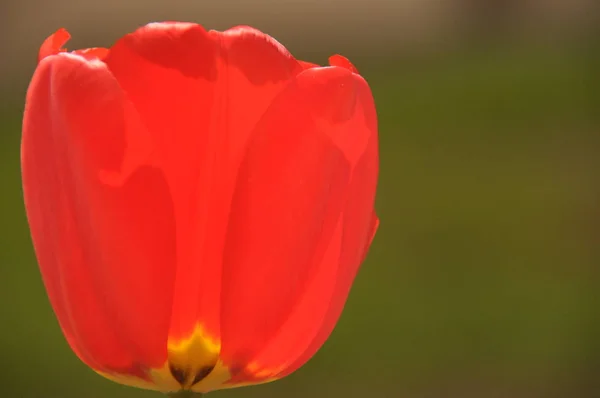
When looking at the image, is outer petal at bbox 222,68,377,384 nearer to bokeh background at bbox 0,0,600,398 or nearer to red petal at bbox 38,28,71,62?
red petal at bbox 38,28,71,62

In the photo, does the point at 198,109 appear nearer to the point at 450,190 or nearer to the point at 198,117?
the point at 198,117

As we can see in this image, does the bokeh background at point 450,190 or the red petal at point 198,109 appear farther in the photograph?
the bokeh background at point 450,190

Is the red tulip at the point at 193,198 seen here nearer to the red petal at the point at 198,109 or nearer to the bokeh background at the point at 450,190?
the red petal at the point at 198,109

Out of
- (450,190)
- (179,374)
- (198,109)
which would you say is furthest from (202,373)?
(450,190)

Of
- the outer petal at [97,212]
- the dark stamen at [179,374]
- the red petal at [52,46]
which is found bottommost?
the dark stamen at [179,374]

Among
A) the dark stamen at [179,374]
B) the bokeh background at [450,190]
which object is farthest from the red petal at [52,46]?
the bokeh background at [450,190]

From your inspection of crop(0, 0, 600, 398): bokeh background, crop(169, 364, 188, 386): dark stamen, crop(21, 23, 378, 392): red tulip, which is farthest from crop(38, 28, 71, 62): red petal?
crop(0, 0, 600, 398): bokeh background

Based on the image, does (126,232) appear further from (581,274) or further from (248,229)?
(581,274)
